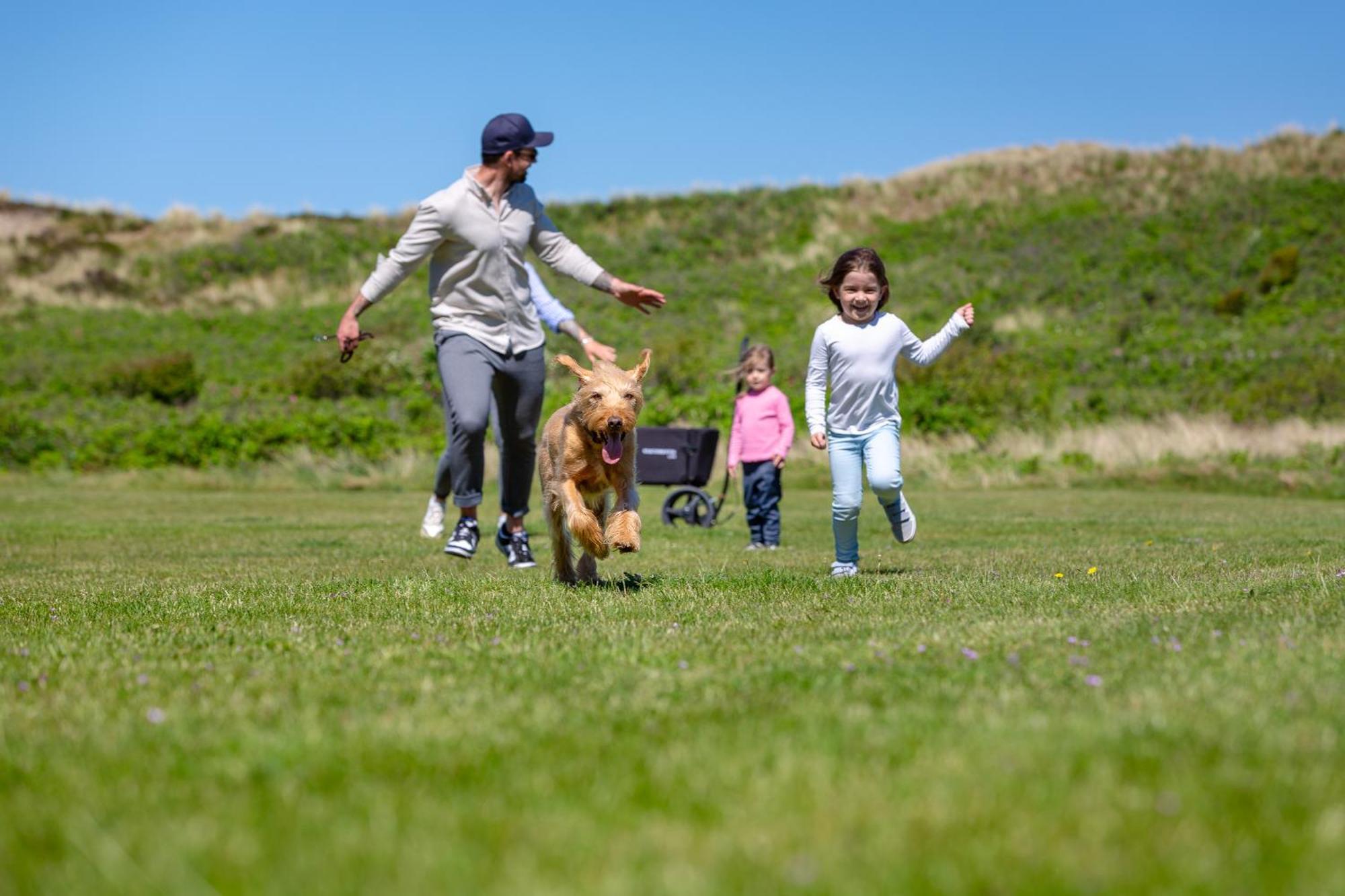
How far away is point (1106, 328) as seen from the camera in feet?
115

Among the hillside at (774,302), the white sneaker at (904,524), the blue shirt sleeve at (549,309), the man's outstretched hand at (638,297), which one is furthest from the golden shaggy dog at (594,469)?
the hillside at (774,302)

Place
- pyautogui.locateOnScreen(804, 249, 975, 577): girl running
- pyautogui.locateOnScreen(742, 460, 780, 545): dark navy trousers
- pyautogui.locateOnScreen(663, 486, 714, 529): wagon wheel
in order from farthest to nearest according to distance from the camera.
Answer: pyautogui.locateOnScreen(663, 486, 714, 529): wagon wheel, pyautogui.locateOnScreen(742, 460, 780, 545): dark navy trousers, pyautogui.locateOnScreen(804, 249, 975, 577): girl running

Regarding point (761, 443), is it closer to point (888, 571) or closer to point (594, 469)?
point (888, 571)

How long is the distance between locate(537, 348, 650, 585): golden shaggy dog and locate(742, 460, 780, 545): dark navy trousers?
16.0 feet

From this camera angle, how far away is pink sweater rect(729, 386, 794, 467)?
488 inches

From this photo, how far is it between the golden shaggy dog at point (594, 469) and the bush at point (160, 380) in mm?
26533

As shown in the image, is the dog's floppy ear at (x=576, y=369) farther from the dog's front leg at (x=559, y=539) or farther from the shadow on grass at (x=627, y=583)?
the shadow on grass at (x=627, y=583)

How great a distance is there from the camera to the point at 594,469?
6.88 m

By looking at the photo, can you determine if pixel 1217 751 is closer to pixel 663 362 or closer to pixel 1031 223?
pixel 663 362

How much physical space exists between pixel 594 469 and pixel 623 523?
0.41 meters

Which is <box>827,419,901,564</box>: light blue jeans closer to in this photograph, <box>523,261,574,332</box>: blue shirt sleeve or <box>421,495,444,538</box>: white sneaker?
<box>523,261,574,332</box>: blue shirt sleeve

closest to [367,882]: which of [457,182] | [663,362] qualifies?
[457,182]

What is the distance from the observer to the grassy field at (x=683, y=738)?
229 cm

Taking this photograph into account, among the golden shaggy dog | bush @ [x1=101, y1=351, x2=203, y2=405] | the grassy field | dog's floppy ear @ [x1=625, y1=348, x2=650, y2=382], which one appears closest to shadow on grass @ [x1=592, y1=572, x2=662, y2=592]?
the golden shaggy dog
